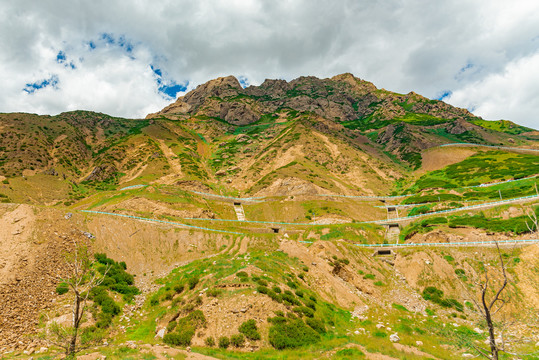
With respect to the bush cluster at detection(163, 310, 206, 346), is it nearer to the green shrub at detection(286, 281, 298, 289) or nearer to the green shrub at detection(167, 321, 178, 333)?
the green shrub at detection(167, 321, 178, 333)

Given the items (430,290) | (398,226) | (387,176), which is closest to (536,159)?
(387,176)

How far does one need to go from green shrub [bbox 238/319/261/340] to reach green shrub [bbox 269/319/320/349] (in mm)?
1153

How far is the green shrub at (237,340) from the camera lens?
19417 mm

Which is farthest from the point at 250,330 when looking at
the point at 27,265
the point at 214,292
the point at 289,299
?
the point at 27,265

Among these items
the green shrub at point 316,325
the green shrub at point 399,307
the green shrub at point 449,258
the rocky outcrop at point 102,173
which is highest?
the rocky outcrop at point 102,173

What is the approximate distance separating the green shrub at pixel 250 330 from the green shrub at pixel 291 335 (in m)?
1.15

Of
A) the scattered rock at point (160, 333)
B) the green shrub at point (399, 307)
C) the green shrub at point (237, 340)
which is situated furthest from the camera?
the green shrub at point (399, 307)

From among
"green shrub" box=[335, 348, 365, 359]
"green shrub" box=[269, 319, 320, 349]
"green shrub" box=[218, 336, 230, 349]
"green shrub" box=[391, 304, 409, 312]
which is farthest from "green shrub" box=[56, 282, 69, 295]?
"green shrub" box=[391, 304, 409, 312]

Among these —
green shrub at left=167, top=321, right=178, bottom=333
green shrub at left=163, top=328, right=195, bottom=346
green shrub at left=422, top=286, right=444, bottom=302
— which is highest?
green shrub at left=167, top=321, right=178, bottom=333

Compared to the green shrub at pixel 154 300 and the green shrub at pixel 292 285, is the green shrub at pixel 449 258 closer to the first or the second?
the green shrub at pixel 292 285

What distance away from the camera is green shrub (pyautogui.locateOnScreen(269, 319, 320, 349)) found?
1967 centimetres

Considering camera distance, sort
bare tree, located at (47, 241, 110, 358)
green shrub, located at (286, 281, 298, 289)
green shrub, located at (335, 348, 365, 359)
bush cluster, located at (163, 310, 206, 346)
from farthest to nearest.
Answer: green shrub, located at (286, 281, 298, 289) → bush cluster, located at (163, 310, 206, 346) → green shrub, located at (335, 348, 365, 359) → bare tree, located at (47, 241, 110, 358)

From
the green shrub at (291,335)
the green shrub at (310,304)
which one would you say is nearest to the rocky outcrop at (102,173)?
the green shrub at (310,304)

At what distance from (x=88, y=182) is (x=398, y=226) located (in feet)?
407
